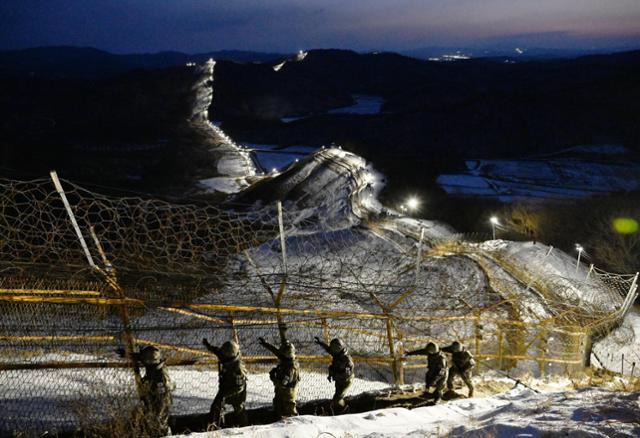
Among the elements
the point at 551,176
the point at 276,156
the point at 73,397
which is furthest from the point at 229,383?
the point at 551,176

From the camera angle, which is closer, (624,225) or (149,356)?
(149,356)

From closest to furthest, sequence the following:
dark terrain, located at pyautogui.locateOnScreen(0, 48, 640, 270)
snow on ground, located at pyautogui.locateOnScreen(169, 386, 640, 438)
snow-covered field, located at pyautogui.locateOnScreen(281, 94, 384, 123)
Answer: snow on ground, located at pyautogui.locateOnScreen(169, 386, 640, 438), dark terrain, located at pyautogui.locateOnScreen(0, 48, 640, 270), snow-covered field, located at pyautogui.locateOnScreen(281, 94, 384, 123)

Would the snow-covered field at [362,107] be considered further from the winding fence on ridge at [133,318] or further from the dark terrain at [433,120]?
the winding fence on ridge at [133,318]

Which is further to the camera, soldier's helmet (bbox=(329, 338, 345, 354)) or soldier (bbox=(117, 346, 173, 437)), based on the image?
soldier's helmet (bbox=(329, 338, 345, 354))

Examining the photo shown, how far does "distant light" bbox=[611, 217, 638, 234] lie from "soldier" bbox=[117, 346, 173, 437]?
31068 mm

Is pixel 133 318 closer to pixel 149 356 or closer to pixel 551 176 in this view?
pixel 149 356

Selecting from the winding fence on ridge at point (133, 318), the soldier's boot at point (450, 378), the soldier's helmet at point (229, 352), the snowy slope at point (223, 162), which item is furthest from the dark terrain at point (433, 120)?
the soldier's helmet at point (229, 352)

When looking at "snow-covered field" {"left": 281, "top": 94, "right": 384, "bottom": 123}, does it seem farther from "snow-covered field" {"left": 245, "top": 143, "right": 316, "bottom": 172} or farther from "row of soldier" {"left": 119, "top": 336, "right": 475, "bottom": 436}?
"row of soldier" {"left": 119, "top": 336, "right": 475, "bottom": 436}

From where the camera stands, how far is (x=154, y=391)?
4.72 meters

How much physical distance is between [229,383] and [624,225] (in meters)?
31.8

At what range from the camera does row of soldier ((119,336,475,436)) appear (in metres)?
4.72

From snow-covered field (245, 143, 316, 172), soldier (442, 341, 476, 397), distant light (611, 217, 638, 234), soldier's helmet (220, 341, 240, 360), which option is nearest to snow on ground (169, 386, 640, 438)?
soldier's helmet (220, 341, 240, 360)

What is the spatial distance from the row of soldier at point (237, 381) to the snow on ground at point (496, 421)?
2.05 feet

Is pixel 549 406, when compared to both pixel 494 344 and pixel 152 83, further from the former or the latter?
pixel 152 83
